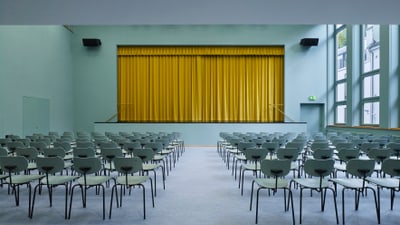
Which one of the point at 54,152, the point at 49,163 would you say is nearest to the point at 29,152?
the point at 54,152

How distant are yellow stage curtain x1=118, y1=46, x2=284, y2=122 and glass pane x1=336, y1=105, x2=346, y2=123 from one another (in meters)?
2.98

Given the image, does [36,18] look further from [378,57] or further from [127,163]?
[378,57]

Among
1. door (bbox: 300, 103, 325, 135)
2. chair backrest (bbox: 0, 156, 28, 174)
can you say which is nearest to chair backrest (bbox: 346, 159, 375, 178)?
chair backrest (bbox: 0, 156, 28, 174)

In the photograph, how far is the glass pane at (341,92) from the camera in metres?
16.5

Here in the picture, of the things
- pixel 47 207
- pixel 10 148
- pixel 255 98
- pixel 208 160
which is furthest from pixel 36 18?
pixel 255 98

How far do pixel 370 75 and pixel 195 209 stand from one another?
11967 millimetres

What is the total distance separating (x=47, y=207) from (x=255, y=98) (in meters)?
14.4

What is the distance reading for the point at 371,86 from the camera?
45.3ft

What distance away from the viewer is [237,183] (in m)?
6.71

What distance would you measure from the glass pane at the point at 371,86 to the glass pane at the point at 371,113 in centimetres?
39

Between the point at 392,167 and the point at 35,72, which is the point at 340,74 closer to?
the point at 392,167

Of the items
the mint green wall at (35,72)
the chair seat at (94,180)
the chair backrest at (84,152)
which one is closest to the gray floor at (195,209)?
the chair seat at (94,180)

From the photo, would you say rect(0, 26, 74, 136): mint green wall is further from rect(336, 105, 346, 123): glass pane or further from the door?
rect(336, 105, 346, 123): glass pane

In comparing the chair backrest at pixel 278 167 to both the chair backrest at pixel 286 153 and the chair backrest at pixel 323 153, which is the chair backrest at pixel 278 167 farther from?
the chair backrest at pixel 323 153
